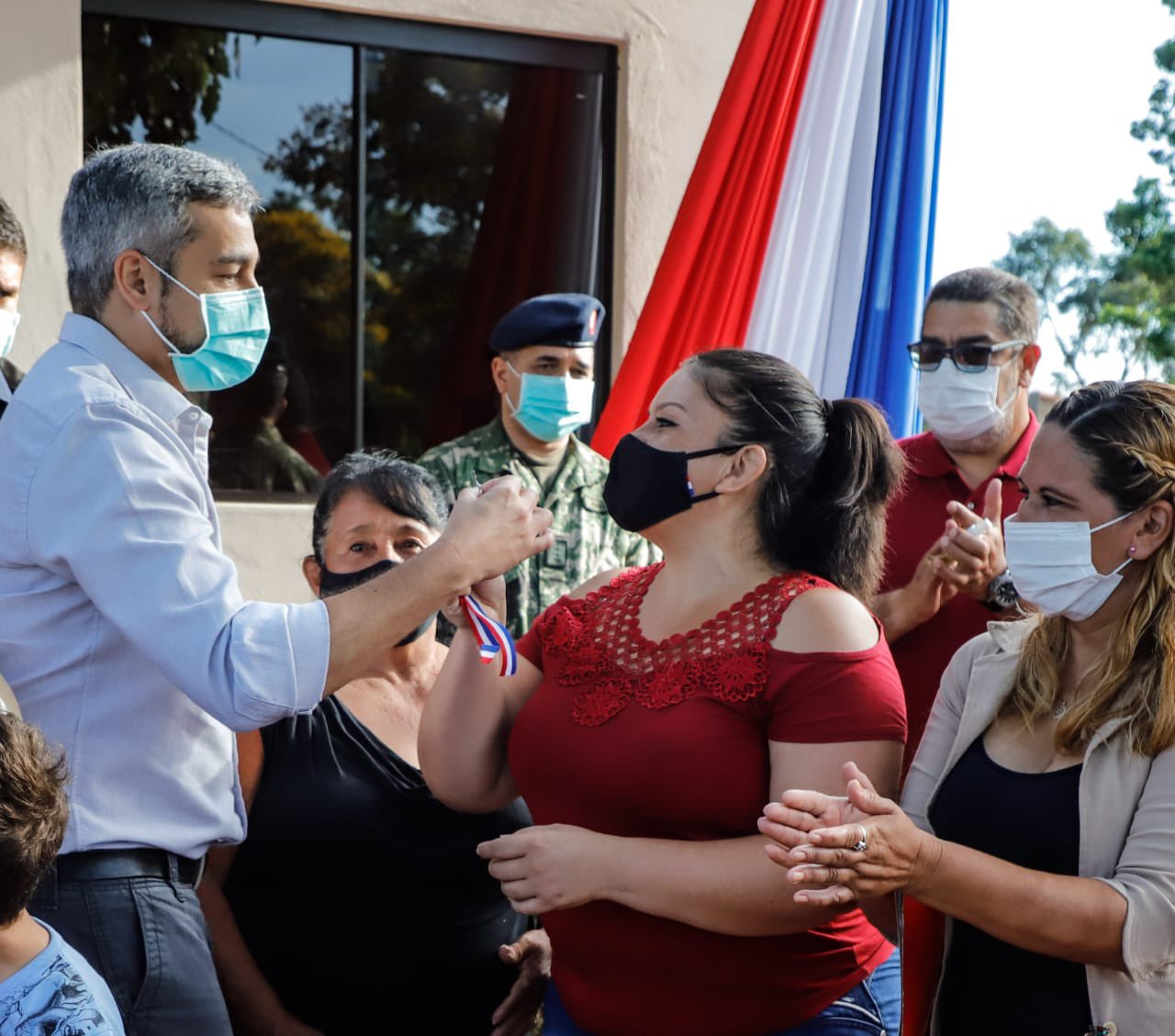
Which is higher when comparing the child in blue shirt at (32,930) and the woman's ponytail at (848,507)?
the woman's ponytail at (848,507)

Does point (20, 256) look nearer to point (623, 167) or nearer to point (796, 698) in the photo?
point (623, 167)

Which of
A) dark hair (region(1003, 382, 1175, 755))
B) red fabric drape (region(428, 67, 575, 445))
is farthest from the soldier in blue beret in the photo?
dark hair (region(1003, 382, 1175, 755))

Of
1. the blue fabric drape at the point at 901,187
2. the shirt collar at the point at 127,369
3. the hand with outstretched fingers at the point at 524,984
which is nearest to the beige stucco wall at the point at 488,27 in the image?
the blue fabric drape at the point at 901,187

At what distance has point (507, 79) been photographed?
18.2 feet

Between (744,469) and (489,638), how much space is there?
1.67 feet

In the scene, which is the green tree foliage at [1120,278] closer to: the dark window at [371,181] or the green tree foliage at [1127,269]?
the green tree foliage at [1127,269]

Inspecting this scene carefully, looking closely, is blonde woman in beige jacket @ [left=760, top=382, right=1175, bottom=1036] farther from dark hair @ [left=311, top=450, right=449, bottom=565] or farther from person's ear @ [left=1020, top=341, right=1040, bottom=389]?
person's ear @ [left=1020, top=341, right=1040, bottom=389]

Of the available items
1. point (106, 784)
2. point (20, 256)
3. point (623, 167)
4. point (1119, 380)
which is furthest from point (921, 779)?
point (623, 167)

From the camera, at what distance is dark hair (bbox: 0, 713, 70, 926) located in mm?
1771

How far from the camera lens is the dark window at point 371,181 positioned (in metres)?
4.89

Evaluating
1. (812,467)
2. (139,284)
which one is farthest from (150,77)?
(812,467)

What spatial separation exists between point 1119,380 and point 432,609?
1212 millimetres

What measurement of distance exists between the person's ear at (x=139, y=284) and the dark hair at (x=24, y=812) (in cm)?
69

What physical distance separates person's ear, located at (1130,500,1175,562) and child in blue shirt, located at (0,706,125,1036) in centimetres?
162
